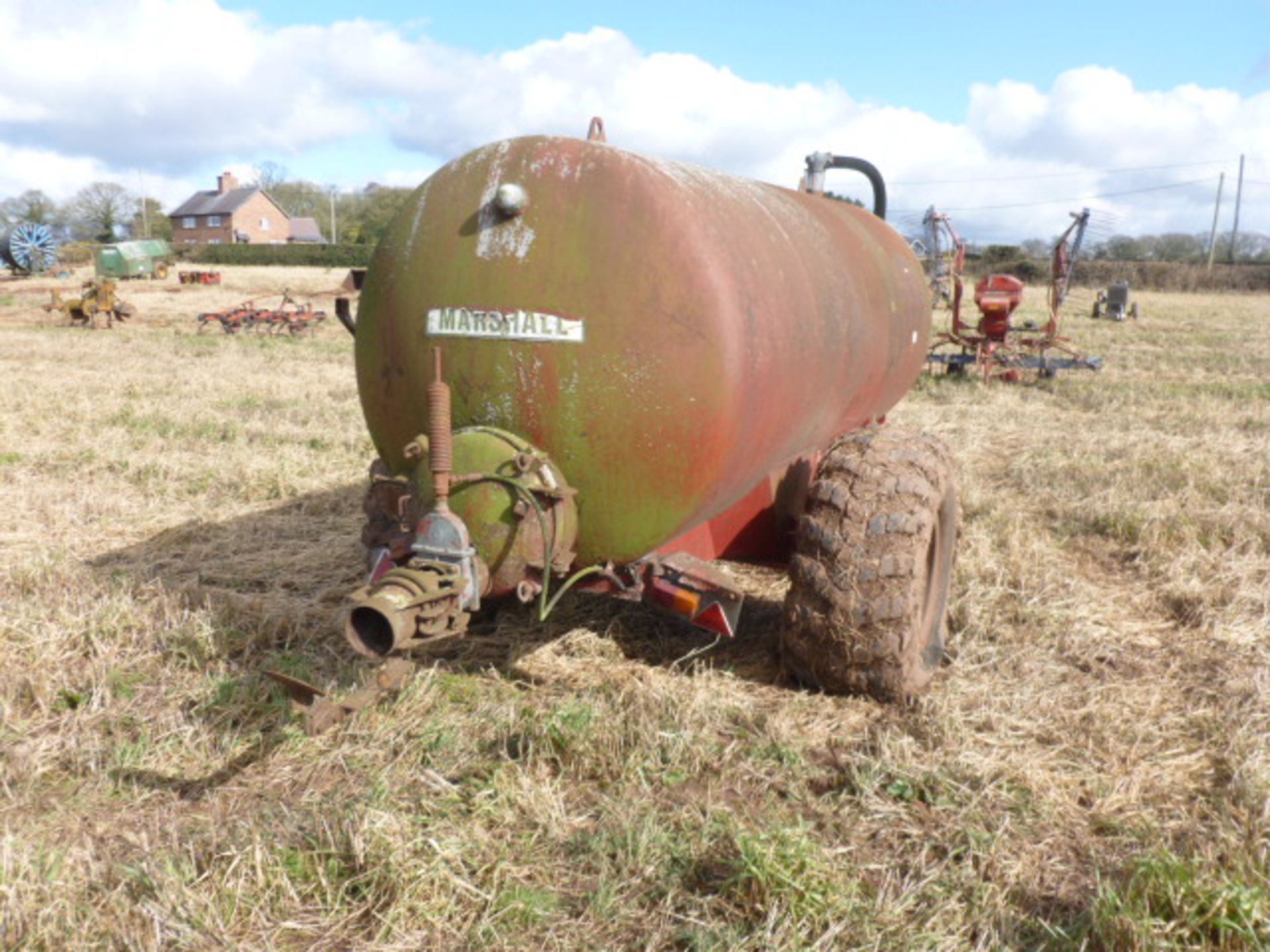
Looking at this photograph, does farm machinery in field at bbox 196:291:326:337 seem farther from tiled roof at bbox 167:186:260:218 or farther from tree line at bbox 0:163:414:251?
tiled roof at bbox 167:186:260:218

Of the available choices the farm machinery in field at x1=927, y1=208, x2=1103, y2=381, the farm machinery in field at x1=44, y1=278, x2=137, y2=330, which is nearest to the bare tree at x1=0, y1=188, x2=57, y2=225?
the farm machinery in field at x1=44, y1=278, x2=137, y2=330

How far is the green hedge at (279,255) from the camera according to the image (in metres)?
47.4

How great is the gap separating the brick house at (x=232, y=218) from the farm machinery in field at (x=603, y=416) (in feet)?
236

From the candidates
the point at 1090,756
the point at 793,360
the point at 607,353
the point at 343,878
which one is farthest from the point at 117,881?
the point at 1090,756

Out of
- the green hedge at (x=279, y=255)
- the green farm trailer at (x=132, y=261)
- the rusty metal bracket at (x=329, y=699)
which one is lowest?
the rusty metal bracket at (x=329, y=699)

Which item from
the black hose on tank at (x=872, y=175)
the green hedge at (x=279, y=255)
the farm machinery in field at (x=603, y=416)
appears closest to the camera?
the farm machinery in field at (x=603, y=416)

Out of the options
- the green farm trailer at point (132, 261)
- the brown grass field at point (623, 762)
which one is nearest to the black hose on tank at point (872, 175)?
the brown grass field at point (623, 762)

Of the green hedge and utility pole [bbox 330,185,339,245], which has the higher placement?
utility pole [bbox 330,185,339,245]

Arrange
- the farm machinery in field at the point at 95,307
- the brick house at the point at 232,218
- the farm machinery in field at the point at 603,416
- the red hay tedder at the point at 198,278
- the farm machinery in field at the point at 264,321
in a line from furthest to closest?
the brick house at the point at 232,218
the red hay tedder at the point at 198,278
the farm machinery in field at the point at 95,307
the farm machinery in field at the point at 264,321
the farm machinery in field at the point at 603,416

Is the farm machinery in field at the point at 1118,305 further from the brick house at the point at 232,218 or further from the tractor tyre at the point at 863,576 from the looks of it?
the brick house at the point at 232,218

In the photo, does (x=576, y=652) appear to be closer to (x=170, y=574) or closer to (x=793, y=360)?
(x=793, y=360)

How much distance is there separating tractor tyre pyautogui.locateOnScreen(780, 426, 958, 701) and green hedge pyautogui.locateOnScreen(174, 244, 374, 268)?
45161mm

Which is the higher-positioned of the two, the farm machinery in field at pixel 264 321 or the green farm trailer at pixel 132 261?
the green farm trailer at pixel 132 261

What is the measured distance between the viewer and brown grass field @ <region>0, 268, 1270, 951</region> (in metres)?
2.42
